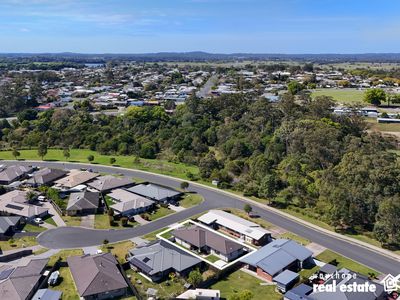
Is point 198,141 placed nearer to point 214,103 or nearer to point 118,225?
point 214,103

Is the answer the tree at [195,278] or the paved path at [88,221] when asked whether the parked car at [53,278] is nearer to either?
the paved path at [88,221]

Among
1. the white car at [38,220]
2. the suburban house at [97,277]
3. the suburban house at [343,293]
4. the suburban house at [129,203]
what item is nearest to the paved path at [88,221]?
the suburban house at [129,203]

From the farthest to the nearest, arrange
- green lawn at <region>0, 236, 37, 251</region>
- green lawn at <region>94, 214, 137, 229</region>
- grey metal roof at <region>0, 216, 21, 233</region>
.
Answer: green lawn at <region>94, 214, 137, 229</region> → grey metal roof at <region>0, 216, 21, 233</region> → green lawn at <region>0, 236, 37, 251</region>

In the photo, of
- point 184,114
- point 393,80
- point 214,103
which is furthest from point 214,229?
point 393,80

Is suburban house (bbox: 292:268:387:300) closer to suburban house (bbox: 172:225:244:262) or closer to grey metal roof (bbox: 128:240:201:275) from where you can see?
suburban house (bbox: 172:225:244:262)

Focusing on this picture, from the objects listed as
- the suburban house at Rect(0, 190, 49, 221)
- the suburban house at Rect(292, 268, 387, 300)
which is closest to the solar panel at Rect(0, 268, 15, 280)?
the suburban house at Rect(0, 190, 49, 221)
